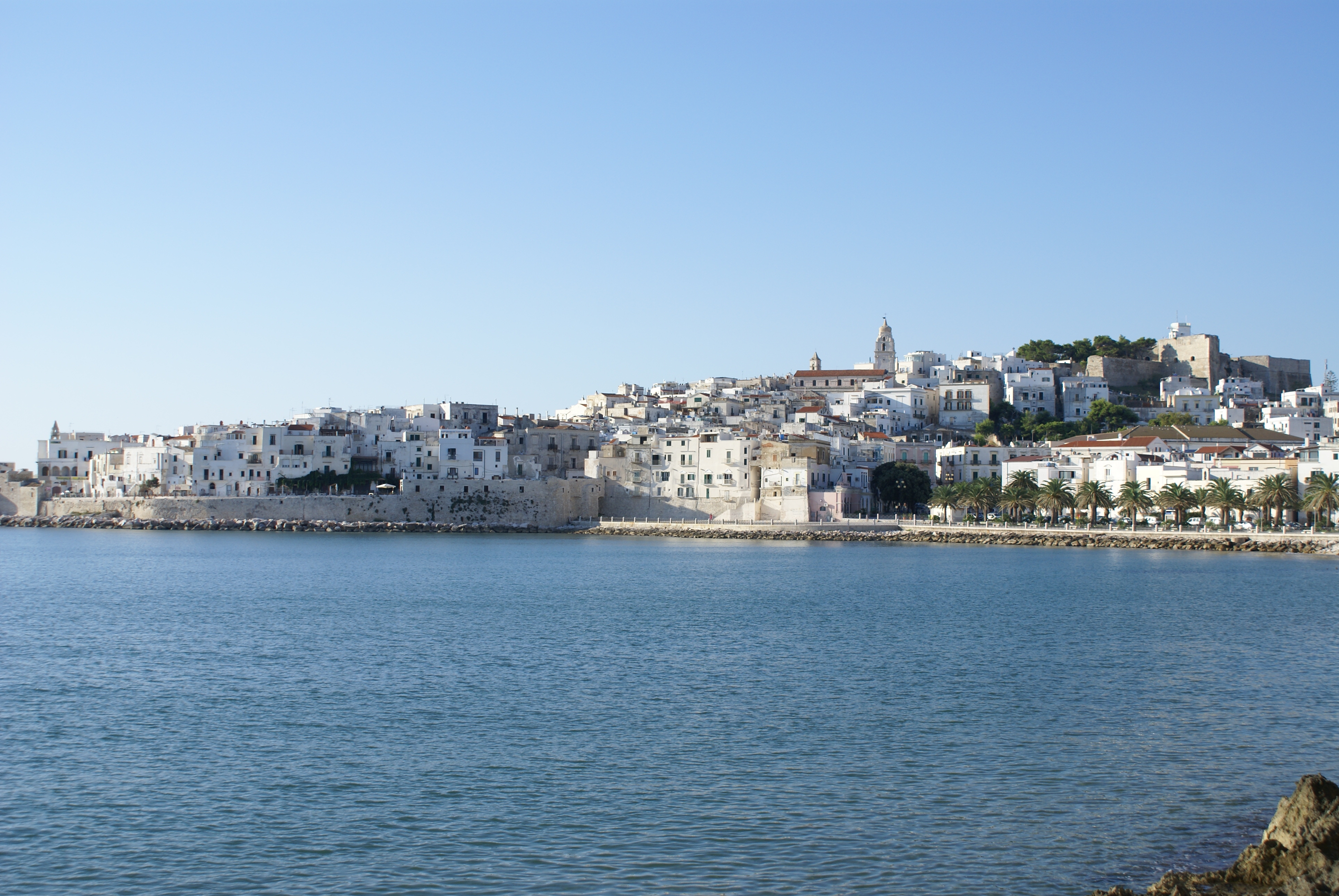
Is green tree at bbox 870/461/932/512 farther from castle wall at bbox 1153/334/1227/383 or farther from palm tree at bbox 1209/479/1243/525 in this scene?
castle wall at bbox 1153/334/1227/383

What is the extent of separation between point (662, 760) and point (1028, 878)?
15.6 ft

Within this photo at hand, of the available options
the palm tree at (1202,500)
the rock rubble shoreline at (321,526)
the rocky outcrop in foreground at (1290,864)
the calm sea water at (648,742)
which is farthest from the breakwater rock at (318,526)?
the rocky outcrop in foreground at (1290,864)

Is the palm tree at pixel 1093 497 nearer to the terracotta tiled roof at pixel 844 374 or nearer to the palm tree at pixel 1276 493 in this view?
the palm tree at pixel 1276 493

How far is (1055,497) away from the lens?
5944 centimetres

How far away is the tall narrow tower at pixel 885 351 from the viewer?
106m

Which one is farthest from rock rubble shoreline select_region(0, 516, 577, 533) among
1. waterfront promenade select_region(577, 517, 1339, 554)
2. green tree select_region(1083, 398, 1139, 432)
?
green tree select_region(1083, 398, 1139, 432)

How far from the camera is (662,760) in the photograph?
45.1ft

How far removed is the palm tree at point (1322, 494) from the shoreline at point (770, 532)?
155cm

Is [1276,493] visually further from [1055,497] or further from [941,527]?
[941,527]

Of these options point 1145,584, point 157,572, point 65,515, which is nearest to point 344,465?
point 65,515

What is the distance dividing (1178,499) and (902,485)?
704 inches

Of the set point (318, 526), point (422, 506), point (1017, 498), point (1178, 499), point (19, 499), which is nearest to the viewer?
point (1178, 499)

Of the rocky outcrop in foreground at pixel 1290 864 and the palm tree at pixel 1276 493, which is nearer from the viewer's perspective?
the rocky outcrop in foreground at pixel 1290 864

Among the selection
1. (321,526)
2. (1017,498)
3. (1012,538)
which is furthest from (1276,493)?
(321,526)
